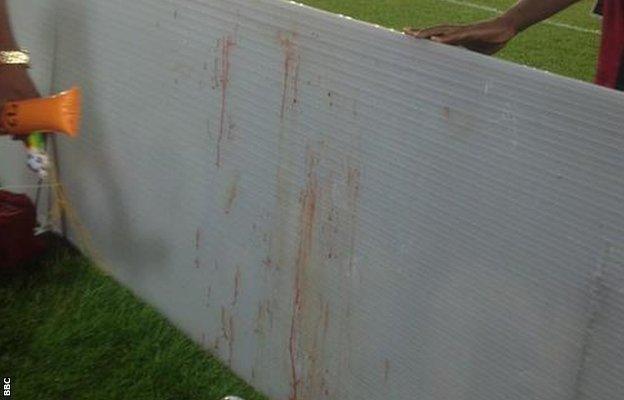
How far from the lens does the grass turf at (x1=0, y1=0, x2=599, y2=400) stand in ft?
9.86

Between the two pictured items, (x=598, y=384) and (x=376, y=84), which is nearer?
(x=598, y=384)

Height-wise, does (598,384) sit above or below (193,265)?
above

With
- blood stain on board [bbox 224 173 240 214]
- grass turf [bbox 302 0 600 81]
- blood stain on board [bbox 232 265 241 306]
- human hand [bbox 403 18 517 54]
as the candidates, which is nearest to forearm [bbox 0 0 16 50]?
blood stain on board [bbox 224 173 240 214]

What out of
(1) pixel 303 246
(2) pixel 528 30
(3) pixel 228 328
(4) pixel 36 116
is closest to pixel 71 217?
(3) pixel 228 328

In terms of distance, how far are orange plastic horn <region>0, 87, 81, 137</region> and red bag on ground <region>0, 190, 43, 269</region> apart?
1089mm

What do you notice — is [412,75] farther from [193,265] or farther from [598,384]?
[193,265]

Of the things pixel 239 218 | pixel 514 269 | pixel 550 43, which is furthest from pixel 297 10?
pixel 550 43

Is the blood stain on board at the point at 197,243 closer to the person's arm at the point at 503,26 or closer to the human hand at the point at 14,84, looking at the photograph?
the human hand at the point at 14,84

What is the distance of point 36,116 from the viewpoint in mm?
2551

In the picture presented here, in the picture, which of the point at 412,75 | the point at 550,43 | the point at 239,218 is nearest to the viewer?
the point at 412,75

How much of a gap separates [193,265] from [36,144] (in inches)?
28.8

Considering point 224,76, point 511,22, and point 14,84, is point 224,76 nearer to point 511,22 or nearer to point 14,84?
point 14,84

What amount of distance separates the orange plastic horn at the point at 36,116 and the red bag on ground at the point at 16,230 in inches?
42.9

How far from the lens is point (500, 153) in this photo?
78.2 inches
